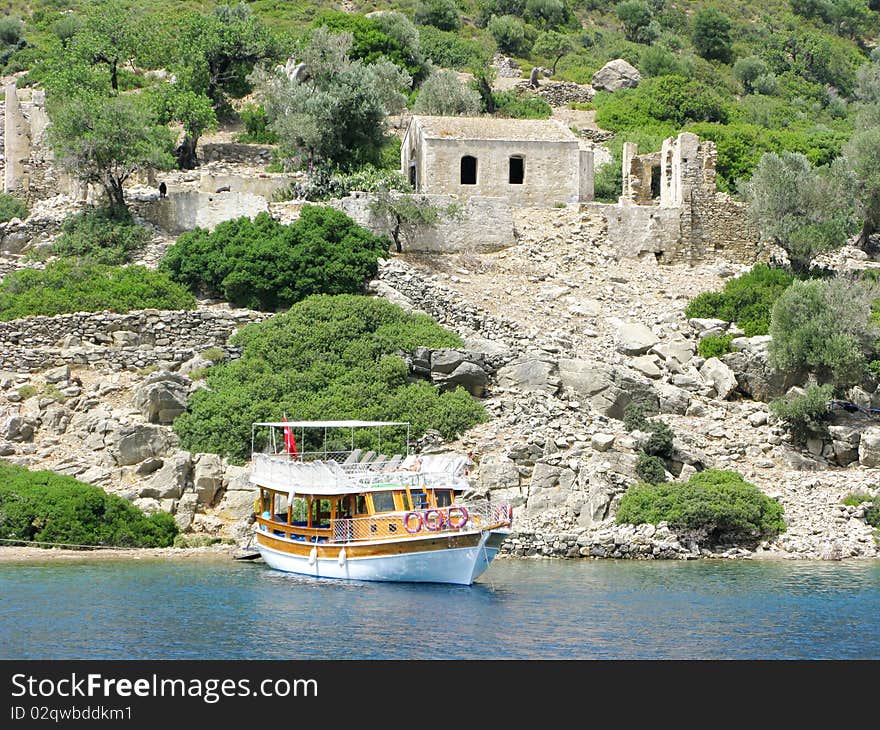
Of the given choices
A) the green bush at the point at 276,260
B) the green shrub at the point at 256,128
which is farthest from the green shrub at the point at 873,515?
the green shrub at the point at 256,128

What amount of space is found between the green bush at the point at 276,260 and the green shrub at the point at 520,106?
28724 millimetres

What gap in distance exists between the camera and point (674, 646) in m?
20.6

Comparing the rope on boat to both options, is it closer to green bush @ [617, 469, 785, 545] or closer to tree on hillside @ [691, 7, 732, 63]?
green bush @ [617, 469, 785, 545]

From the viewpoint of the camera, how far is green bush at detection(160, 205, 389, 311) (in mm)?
40188

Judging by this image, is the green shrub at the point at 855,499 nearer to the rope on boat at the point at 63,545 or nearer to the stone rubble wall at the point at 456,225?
the stone rubble wall at the point at 456,225

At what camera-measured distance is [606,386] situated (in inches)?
1396

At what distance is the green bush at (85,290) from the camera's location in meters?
39.0

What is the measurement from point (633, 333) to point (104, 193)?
19.0 m

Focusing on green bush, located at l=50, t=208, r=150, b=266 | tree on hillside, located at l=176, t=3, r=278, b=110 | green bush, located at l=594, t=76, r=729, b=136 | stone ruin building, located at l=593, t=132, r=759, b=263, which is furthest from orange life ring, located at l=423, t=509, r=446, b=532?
green bush, located at l=594, t=76, r=729, b=136

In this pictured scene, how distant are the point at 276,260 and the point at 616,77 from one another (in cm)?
4212

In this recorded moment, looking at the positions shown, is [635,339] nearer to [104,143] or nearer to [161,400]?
[161,400]

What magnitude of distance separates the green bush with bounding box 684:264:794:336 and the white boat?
1386 cm
